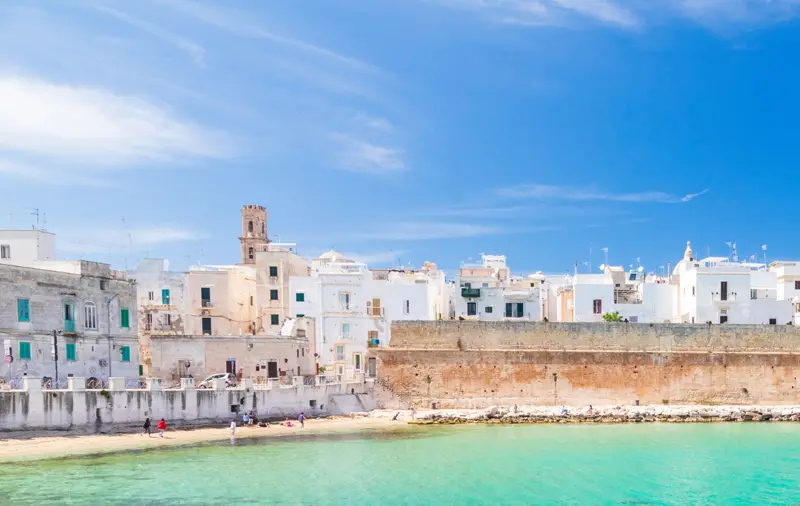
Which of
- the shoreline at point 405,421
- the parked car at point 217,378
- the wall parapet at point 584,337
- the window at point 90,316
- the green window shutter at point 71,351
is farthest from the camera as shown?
the wall parapet at point 584,337

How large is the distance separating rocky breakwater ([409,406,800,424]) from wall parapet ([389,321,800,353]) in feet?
10.2

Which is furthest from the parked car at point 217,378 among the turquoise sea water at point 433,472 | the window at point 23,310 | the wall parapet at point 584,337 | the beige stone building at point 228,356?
the wall parapet at point 584,337

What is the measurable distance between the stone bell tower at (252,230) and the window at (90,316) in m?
22.6

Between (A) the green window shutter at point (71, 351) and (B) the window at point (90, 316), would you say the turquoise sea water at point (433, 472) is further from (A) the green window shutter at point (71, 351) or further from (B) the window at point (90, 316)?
(B) the window at point (90, 316)

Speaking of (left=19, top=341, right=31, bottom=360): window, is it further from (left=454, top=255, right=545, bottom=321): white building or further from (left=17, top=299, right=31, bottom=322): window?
(left=454, top=255, right=545, bottom=321): white building

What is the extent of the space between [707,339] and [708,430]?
6.74 meters

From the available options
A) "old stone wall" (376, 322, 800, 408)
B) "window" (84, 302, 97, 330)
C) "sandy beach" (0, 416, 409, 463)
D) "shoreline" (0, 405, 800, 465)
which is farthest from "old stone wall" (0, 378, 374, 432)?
"old stone wall" (376, 322, 800, 408)

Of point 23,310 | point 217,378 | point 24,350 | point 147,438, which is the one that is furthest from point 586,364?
point 23,310

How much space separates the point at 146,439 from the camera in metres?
25.7

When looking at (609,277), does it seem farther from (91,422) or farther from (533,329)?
(91,422)

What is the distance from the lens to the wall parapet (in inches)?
1411

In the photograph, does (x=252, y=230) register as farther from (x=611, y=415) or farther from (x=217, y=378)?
(x=611, y=415)

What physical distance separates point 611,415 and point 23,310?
956 inches

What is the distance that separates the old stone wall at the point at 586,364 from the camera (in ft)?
115
